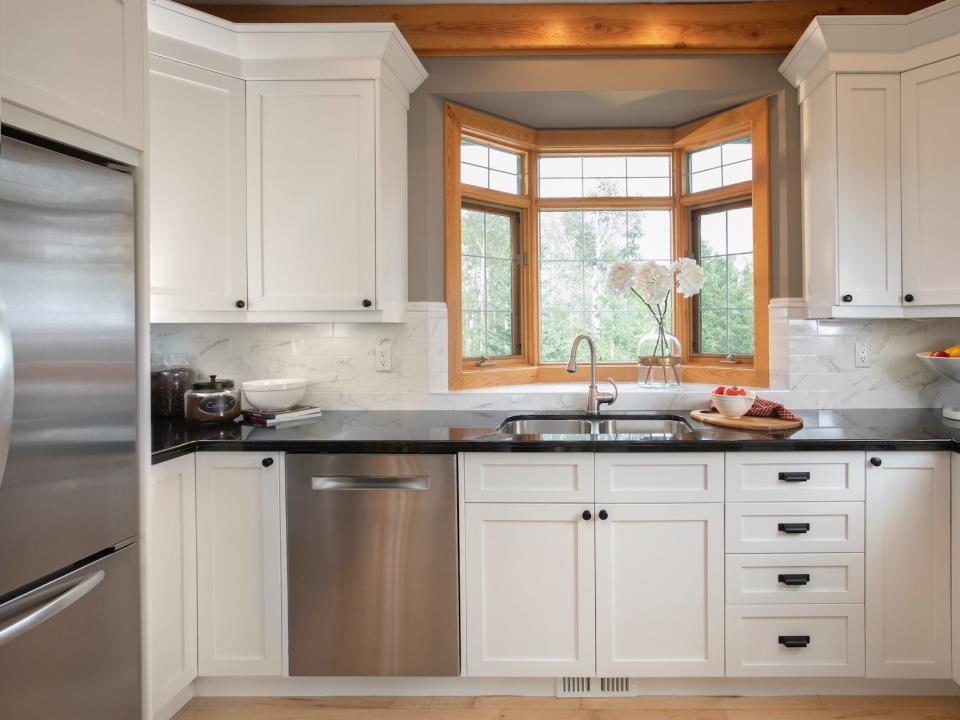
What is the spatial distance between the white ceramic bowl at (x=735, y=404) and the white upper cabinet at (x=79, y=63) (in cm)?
210

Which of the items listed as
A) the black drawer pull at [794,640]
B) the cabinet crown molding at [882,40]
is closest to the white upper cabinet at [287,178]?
the cabinet crown molding at [882,40]

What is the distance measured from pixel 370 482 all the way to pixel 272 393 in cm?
67

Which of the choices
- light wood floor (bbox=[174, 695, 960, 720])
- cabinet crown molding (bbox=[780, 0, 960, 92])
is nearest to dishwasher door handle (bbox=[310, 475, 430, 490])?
light wood floor (bbox=[174, 695, 960, 720])

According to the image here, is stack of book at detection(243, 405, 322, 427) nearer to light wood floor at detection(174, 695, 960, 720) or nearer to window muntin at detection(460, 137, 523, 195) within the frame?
light wood floor at detection(174, 695, 960, 720)

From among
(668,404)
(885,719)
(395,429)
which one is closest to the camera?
(885,719)

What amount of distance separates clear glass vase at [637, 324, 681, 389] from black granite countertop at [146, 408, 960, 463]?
528 mm

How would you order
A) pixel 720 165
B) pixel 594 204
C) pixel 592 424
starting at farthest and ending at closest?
pixel 594 204 → pixel 720 165 → pixel 592 424

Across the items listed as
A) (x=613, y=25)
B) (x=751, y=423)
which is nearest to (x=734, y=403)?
(x=751, y=423)

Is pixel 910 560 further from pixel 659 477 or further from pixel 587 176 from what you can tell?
pixel 587 176

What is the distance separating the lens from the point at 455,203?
2.85 metres

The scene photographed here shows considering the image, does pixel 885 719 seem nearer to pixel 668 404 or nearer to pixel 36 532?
pixel 668 404

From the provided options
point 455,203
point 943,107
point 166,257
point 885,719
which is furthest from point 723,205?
point 166,257

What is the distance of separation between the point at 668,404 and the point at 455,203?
131 cm

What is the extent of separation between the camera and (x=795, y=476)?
2066 millimetres
